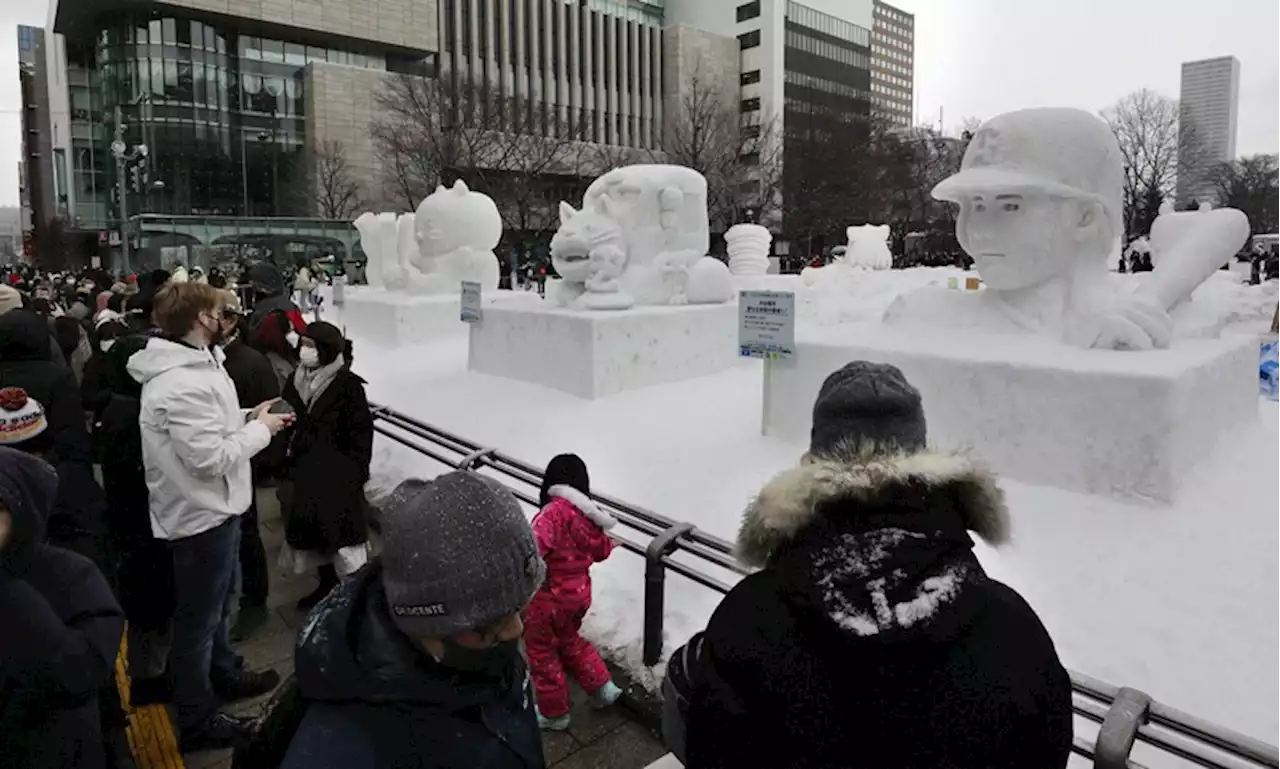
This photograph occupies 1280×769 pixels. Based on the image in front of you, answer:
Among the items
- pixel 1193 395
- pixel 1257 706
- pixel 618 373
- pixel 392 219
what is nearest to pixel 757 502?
pixel 1257 706

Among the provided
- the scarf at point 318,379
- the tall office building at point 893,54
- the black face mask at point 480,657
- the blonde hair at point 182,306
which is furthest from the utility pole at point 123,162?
the tall office building at point 893,54

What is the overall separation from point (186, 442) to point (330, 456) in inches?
48.1

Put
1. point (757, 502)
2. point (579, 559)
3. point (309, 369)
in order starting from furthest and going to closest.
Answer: point (309, 369) < point (579, 559) < point (757, 502)

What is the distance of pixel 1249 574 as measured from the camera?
12.7 ft

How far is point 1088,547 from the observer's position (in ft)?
13.8

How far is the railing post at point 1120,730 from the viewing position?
206cm

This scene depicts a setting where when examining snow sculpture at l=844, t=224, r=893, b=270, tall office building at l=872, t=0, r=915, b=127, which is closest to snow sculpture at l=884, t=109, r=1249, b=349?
snow sculpture at l=844, t=224, r=893, b=270

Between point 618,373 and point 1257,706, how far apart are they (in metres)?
5.59

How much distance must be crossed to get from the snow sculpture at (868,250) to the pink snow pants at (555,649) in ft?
58.2

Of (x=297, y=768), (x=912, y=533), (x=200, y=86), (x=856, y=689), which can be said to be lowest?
(x=297, y=768)

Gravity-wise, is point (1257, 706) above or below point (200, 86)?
below

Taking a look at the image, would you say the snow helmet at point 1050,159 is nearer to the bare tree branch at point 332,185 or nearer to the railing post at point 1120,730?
the railing post at point 1120,730

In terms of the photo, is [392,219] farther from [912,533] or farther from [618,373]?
[912,533]

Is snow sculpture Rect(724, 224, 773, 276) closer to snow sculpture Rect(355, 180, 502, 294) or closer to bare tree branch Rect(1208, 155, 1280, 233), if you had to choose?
snow sculpture Rect(355, 180, 502, 294)
